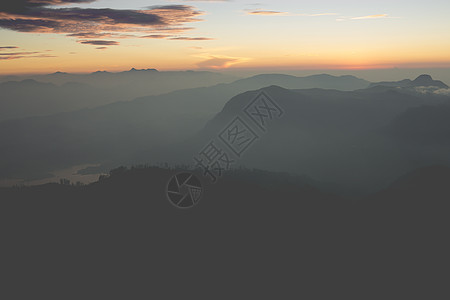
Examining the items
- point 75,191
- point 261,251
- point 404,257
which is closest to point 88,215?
point 75,191

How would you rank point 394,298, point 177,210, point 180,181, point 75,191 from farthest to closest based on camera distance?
1. point 75,191
2. point 177,210
3. point 394,298
4. point 180,181

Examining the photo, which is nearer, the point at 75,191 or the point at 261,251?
the point at 261,251

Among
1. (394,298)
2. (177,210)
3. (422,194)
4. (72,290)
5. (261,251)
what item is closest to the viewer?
(394,298)

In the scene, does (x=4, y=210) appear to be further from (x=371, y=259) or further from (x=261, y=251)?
(x=371, y=259)

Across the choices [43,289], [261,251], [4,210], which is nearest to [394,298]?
[261,251]

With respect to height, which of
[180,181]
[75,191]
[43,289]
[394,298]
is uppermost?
[180,181]

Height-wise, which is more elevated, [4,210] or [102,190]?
[102,190]
